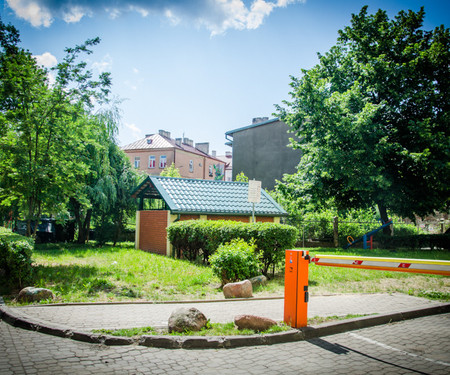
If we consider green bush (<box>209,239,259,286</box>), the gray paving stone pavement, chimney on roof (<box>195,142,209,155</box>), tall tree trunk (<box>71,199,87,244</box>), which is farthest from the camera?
chimney on roof (<box>195,142,209,155</box>)

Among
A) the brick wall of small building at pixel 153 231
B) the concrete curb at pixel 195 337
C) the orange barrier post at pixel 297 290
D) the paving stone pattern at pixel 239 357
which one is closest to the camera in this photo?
the paving stone pattern at pixel 239 357

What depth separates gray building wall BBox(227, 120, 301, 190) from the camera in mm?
37384

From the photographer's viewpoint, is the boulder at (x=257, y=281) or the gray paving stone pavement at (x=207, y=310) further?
the boulder at (x=257, y=281)

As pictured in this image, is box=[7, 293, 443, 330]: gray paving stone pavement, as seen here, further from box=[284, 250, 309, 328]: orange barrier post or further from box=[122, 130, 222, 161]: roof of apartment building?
box=[122, 130, 222, 161]: roof of apartment building

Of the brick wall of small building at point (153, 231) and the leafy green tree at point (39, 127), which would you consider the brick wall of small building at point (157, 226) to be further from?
the leafy green tree at point (39, 127)

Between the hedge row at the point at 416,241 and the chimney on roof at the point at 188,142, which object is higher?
the chimney on roof at the point at 188,142

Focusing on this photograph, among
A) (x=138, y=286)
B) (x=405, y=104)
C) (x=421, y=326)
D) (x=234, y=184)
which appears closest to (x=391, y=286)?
(x=421, y=326)

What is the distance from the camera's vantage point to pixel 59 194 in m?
10.9

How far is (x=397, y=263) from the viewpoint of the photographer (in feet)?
14.0

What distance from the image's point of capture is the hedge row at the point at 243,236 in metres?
9.80

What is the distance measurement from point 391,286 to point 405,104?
1489cm

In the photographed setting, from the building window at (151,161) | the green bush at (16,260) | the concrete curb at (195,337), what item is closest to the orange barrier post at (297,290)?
the concrete curb at (195,337)

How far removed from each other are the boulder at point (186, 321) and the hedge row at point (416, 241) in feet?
62.0

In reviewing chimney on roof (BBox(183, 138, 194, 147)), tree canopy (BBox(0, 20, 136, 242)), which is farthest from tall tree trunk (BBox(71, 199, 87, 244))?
chimney on roof (BBox(183, 138, 194, 147))
